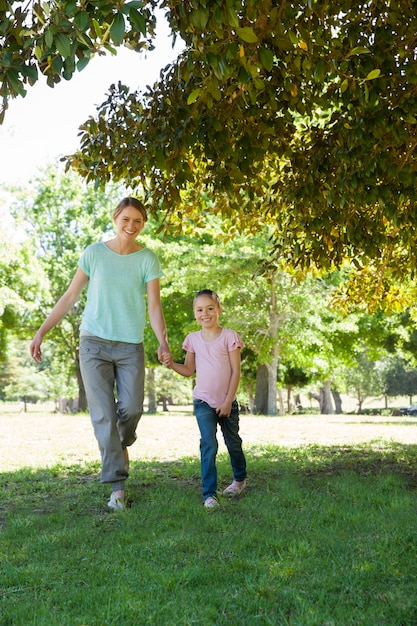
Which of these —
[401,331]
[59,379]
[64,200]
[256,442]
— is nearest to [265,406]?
[401,331]

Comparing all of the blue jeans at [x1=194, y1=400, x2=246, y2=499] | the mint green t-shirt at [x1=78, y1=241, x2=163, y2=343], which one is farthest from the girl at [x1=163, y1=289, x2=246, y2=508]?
the mint green t-shirt at [x1=78, y1=241, x2=163, y2=343]

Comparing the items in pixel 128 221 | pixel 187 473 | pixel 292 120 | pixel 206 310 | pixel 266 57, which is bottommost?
pixel 187 473

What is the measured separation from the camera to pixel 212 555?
13.0 feet

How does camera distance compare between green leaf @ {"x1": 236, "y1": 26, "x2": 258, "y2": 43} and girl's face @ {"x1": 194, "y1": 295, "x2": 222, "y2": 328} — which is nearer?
green leaf @ {"x1": 236, "y1": 26, "x2": 258, "y2": 43}

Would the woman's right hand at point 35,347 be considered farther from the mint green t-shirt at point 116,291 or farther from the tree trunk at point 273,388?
the tree trunk at point 273,388

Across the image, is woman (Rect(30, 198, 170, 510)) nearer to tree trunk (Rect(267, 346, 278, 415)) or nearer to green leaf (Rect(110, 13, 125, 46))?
green leaf (Rect(110, 13, 125, 46))

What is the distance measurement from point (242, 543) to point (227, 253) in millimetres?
20981

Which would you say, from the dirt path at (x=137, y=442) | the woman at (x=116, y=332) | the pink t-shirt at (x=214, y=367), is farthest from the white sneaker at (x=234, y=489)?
the dirt path at (x=137, y=442)

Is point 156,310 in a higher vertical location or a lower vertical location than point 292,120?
lower

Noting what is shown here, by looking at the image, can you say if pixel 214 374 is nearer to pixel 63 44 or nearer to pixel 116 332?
pixel 116 332

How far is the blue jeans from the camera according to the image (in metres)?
5.64

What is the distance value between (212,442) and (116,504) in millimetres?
973

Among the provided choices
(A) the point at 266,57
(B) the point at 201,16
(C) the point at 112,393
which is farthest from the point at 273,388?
(B) the point at 201,16

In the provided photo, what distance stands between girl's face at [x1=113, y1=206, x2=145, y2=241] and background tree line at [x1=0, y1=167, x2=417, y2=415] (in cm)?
1387
